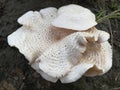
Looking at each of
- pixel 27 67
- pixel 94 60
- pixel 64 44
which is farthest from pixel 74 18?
pixel 27 67

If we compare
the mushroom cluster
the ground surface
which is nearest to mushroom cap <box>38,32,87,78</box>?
the mushroom cluster

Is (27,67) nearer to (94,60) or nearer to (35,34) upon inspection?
(35,34)

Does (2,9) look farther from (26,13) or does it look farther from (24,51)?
(24,51)

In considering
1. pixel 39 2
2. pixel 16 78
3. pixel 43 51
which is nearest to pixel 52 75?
pixel 43 51

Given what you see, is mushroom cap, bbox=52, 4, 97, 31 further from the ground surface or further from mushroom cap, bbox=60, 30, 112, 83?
the ground surface

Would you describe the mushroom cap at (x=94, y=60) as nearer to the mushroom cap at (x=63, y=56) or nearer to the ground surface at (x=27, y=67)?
the mushroom cap at (x=63, y=56)
